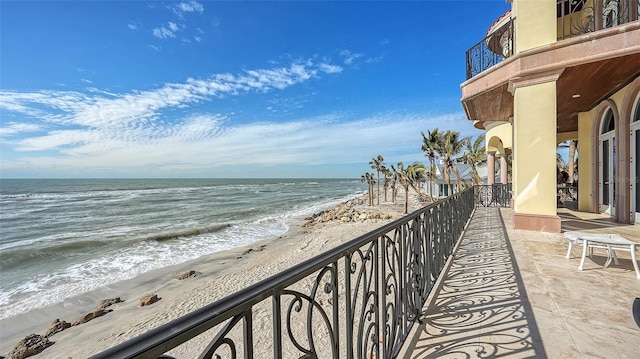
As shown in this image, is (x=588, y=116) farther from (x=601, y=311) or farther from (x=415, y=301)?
(x=415, y=301)

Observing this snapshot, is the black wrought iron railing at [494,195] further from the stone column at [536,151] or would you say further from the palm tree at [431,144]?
the palm tree at [431,144]

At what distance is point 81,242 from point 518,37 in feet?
70.5

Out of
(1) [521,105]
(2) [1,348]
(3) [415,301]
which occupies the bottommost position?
(2) [1,348]

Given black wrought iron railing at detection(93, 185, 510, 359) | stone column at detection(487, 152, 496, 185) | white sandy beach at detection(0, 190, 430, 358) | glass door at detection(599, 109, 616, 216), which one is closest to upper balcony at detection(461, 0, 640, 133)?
glass door at detection(599, 109, 616, 216)

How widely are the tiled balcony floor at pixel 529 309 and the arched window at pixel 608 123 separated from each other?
5.55m

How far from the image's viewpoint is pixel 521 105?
6.64 m

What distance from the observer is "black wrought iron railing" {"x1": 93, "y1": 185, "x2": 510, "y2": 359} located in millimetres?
884

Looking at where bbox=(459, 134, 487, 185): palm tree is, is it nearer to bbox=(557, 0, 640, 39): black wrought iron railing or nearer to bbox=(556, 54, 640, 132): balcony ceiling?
bbox=(556, 54, 640, 132): balcony ceiling

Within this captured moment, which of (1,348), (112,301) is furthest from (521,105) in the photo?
(1,348)

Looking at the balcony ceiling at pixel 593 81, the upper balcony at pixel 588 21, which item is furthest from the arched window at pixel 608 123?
the upper balcony at pixel 588 21

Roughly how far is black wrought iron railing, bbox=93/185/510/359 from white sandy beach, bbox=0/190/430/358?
7.59ft

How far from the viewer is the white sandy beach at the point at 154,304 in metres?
6.81

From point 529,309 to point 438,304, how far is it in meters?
0.87

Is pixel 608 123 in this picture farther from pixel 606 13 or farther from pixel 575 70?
pixel 575 70
